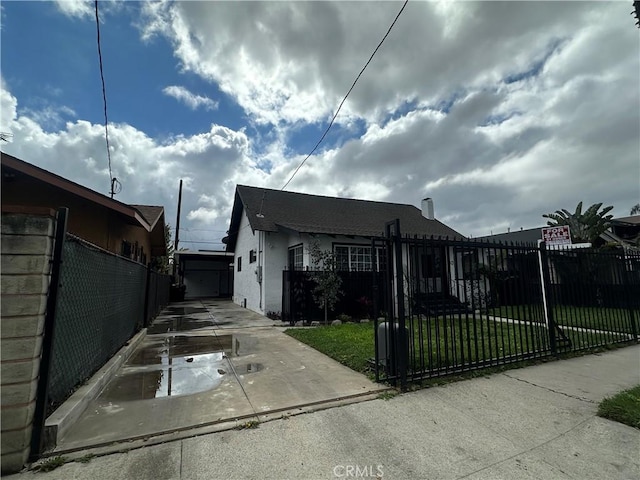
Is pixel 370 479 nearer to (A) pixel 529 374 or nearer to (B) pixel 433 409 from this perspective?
(B) pixel 433 409

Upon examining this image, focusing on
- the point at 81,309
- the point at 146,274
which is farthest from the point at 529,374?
the point at 146,274

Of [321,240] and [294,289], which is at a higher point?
[321,240]

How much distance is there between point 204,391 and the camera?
4.02 m

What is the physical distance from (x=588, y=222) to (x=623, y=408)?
56.5 feet

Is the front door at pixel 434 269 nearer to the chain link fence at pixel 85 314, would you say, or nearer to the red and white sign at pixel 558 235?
the red and white sign at pixel 558 235

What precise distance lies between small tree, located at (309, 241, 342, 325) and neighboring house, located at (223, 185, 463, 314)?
3.47 ft

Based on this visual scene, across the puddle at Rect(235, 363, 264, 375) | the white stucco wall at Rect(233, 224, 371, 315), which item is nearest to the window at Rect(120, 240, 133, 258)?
the white stucco wall at Rect(233, 224, 371, 315)

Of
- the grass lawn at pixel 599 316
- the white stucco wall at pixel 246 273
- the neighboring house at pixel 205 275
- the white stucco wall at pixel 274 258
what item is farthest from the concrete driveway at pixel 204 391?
the neighboring house at pixel 205 275

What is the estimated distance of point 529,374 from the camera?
4703 mm

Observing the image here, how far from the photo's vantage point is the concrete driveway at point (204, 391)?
116 inches

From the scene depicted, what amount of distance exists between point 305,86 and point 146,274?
6.90m

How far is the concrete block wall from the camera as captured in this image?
227 cm

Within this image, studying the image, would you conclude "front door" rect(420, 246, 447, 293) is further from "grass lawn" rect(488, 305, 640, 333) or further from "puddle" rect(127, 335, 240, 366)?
"puddle" rect(127, 335, 240, 366)

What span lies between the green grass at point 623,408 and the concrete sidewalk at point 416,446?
110 mm
